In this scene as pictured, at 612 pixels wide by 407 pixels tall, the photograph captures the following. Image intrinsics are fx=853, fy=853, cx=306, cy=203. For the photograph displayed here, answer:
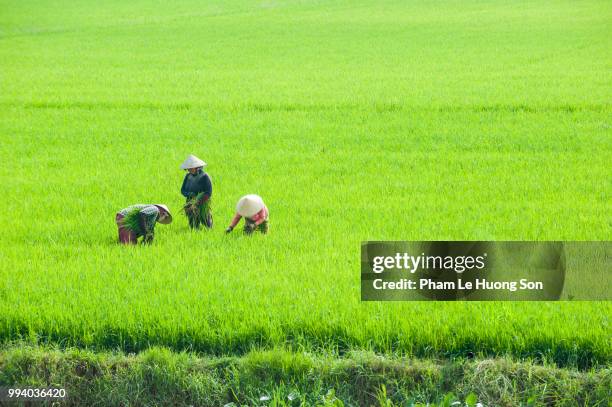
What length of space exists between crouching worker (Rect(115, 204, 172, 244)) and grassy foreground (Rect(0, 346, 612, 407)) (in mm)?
1723

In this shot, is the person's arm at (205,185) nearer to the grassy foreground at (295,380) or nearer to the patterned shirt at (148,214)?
the patterned shirt at (148,214)

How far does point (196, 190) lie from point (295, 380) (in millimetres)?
2442

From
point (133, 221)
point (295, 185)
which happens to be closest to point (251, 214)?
point (133, 221)

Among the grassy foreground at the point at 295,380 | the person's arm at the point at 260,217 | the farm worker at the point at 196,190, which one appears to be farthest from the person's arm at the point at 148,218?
the grassy foreground at the point at 295,380

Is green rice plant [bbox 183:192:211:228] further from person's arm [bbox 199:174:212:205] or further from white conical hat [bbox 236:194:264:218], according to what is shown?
white conical hat [bbox 236:194:264:218]

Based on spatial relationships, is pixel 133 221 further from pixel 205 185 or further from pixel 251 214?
pixel 251 214

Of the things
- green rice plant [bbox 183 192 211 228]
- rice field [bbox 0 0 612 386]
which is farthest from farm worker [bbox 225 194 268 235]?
green rice plant [bbox 183 192 211 228]

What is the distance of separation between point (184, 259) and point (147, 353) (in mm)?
1431

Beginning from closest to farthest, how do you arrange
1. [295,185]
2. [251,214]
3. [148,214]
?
1. [148,214]
2. [251,214]
3. [295,185]

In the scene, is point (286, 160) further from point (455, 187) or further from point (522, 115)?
point (522, 115)

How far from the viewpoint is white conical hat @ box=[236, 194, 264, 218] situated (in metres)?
6.50

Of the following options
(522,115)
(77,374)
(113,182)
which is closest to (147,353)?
(77,374)

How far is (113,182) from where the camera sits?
8.98 meters

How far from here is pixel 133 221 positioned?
6.45m
